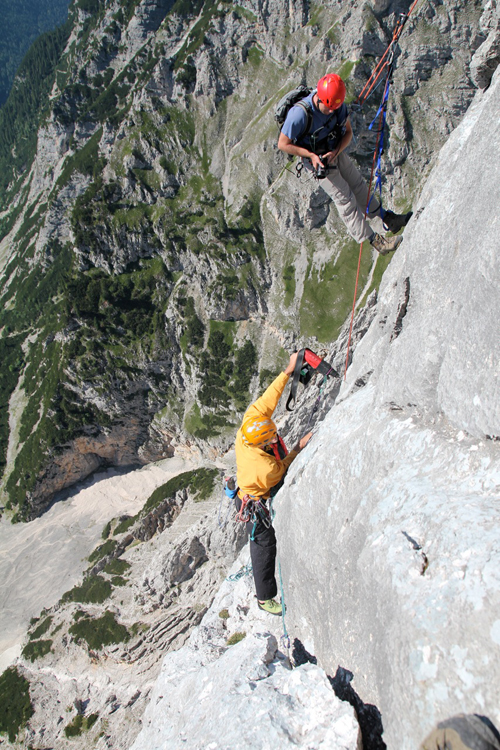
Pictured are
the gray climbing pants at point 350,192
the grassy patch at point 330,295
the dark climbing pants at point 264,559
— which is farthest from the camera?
the grassy patch at point 330,295

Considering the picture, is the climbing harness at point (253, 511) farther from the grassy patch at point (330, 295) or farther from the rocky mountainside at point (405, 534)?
the grassy patch at point (330, 295)

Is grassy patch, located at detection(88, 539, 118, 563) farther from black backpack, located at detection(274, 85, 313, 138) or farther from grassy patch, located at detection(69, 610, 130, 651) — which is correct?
black backpack, located at detection(274, 85, 313, 138)

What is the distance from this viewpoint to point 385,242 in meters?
11.4

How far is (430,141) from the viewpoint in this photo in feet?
224

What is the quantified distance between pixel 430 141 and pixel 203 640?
3218 inches

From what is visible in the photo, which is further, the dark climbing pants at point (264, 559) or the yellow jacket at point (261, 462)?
the dark climbing pants at point (264, 559)

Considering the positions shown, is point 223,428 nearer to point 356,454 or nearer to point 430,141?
→ point 430,141

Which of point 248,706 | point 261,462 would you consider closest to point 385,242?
point 261,462

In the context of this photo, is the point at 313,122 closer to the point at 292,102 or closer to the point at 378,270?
the point at 292,102

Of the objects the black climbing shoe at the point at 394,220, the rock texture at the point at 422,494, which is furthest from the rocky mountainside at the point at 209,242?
the rock texture at the point at 422,494

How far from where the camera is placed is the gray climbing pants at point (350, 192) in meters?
10.9

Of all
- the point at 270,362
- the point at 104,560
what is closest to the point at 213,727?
the point at 104,560

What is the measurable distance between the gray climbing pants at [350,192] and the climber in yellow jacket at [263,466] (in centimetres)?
432

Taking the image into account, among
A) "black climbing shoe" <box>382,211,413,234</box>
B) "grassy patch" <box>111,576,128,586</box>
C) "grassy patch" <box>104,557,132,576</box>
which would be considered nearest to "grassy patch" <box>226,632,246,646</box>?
"black climbing shoe" <box>382,211,413,234</box>
